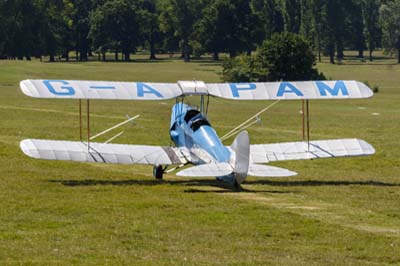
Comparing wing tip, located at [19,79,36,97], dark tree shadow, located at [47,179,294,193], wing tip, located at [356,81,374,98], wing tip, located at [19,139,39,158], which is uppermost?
wing tip, located at [19,79,36,97]

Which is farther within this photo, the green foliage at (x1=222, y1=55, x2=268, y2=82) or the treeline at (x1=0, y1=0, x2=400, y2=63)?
the treeline at (x1=0, y1=0, x2=400, y2=63)

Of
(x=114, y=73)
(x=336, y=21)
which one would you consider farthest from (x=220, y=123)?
(x=336, y=21)

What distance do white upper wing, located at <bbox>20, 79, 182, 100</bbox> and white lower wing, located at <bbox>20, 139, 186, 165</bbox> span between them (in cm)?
126

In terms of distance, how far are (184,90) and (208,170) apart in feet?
11.0

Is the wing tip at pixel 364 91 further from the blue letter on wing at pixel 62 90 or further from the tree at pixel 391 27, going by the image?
the tree at pixel 391 27

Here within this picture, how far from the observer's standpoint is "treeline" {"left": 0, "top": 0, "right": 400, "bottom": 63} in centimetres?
11156

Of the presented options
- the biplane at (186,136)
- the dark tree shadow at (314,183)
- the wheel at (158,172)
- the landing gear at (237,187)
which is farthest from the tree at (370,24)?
the landing gear at (237,187)

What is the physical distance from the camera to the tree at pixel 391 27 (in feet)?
414

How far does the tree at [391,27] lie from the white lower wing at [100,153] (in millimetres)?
107702

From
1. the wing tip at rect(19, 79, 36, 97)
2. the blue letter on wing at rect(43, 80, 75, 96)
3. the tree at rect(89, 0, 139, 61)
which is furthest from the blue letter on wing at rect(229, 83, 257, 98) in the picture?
the tree at rect(89, 0, 139, 61)

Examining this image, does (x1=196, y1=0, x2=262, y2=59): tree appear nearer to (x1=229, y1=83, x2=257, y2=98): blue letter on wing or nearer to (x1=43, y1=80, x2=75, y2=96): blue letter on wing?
(x1=229, y1=83, x2=257, y2=98): blue letter on wing

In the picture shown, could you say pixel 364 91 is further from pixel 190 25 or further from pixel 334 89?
pixel 190 25

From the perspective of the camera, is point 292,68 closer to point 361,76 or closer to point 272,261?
point 361,76

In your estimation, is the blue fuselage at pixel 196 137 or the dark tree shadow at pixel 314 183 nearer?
the blue fuselage at pixel 196 137
